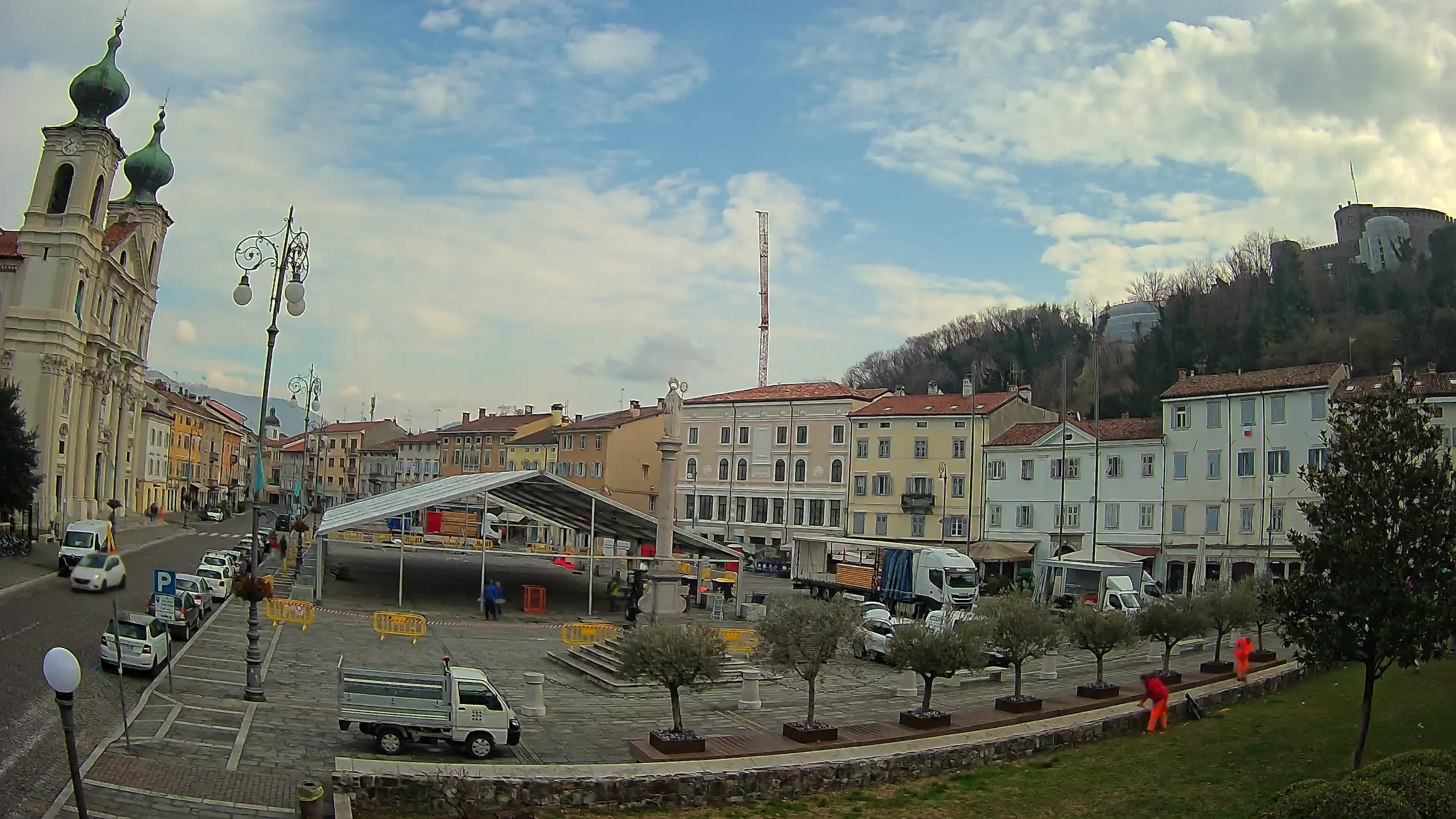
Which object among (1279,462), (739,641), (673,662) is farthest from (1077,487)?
(673,662)

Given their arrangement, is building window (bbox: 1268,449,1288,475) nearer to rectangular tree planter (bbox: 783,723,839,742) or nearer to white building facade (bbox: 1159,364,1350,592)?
white building facade (bbox: 1159,364,1350,592)

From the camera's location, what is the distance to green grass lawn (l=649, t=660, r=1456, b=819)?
15617 mm

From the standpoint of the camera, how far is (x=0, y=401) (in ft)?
151

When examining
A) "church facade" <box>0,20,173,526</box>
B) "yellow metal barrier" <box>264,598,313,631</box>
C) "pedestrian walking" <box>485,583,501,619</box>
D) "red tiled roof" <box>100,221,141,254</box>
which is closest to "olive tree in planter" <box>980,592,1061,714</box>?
"pedestrian walking" <box>485,583,501,619</box>

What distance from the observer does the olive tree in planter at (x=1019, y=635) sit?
2223cm

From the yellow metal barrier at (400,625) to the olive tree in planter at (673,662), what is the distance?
14301 millimetres

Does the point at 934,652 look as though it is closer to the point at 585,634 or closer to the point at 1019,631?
the point at 1019,631

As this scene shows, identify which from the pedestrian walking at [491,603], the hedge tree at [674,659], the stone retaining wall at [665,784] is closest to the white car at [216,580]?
the pedestrian walking at [491,603]

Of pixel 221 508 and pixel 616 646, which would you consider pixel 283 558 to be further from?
pixel 221 508

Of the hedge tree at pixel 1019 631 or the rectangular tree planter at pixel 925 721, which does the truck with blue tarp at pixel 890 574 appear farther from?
the rectangular tree planter at pixel 925 721

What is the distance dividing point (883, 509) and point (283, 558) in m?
35.5

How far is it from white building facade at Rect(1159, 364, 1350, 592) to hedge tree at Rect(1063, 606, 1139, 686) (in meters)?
26.8

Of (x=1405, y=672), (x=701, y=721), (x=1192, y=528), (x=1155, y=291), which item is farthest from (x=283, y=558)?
(x=1155, y=291)

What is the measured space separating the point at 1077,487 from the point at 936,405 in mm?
11210
